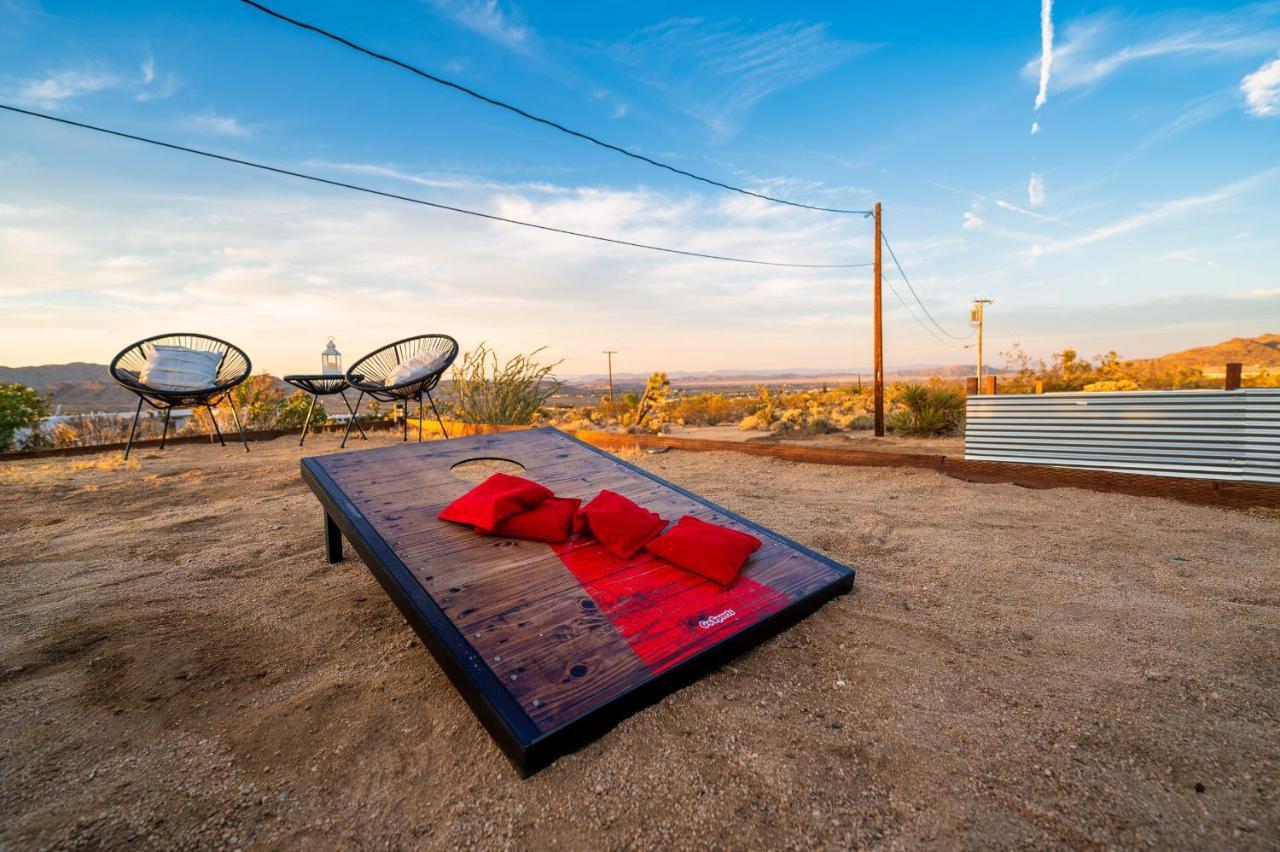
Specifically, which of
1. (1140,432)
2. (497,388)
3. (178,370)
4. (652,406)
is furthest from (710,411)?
(178,370)

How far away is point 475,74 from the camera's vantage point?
5.59 meters

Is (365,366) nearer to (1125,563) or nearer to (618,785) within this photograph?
(618,785)

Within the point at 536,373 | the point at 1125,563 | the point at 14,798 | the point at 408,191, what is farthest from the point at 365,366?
the point at 1125,563

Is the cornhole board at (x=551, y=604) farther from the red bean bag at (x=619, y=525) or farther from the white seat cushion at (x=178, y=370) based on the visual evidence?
the white seat cushion at (x=178, y=370)

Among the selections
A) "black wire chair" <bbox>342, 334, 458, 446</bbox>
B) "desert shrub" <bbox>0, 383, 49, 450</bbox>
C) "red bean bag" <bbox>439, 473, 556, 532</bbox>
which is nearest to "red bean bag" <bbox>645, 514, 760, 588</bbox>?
"red bean bag" <bbox>439, 473, 556, 532</bbox>

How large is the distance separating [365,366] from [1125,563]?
647cm

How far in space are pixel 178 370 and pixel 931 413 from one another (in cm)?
865

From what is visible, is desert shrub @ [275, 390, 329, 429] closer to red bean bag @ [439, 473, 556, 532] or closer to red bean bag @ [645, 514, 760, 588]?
red bean bag @ [439, 473, 556, 532]

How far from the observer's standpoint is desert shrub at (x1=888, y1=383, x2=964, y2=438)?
22.1 ft

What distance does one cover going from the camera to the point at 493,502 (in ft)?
5.61

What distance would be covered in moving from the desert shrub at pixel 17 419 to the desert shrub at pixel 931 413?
10.7 meters

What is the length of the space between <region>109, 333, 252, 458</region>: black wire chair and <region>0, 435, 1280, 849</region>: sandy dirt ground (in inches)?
127

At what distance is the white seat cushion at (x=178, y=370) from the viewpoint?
15.7 ft

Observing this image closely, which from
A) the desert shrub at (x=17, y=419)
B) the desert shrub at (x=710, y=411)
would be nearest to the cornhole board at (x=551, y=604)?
the desert shrub at (x=17, y=419)
